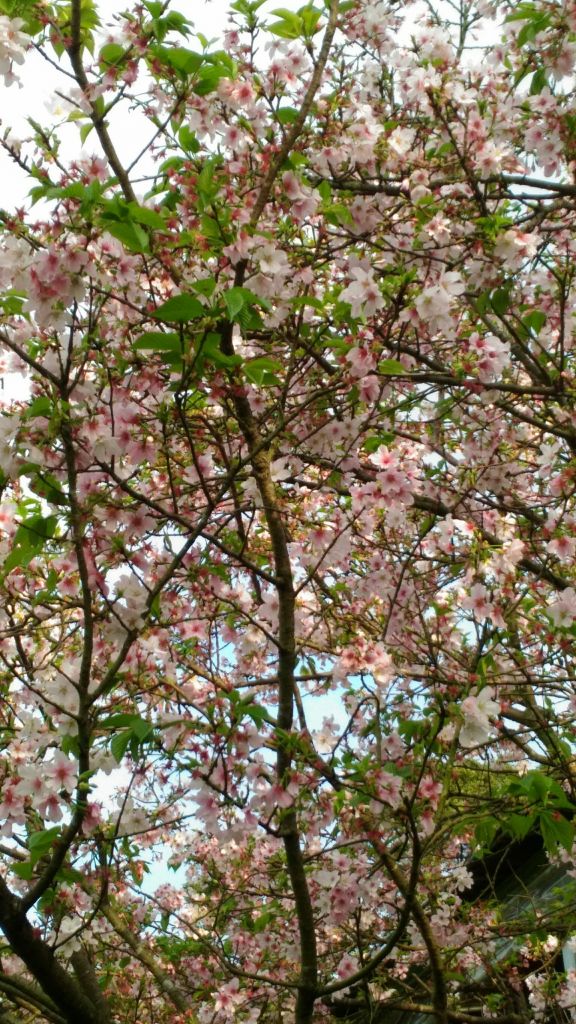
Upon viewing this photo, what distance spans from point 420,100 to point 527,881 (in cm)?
498

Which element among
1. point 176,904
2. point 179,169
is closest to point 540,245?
point 179,169

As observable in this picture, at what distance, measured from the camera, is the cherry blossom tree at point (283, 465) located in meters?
2.80

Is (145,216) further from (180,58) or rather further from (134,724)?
(134,724)

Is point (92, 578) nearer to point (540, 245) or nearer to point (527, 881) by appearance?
point (540, 245)

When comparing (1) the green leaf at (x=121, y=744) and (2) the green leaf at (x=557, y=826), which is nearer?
(1) the green leaf at (x=121, y=744)

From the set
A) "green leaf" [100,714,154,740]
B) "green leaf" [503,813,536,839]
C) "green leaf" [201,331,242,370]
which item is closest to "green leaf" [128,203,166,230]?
"green leaf" [201,331,242,370]

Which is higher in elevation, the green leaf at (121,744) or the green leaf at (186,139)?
the green leaf at (186,139)

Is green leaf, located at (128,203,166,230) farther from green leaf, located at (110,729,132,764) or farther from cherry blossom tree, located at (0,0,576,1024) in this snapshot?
green leaf, located at (110,729,132,764)

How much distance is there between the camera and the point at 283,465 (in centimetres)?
329

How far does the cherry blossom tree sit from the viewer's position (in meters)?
2.80

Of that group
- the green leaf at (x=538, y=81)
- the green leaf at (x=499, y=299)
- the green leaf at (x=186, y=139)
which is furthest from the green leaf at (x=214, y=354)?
the green leaf at (x=538, y=81)

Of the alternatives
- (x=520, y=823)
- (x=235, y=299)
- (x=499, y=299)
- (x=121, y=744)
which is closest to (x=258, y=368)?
(x=235, y=299)

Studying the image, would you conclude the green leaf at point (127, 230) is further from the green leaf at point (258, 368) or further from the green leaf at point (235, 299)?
the green leaf at point (258, 368)

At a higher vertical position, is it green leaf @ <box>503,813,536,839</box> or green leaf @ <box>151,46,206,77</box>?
green leaf @ <box>151,46,206,77</box>
